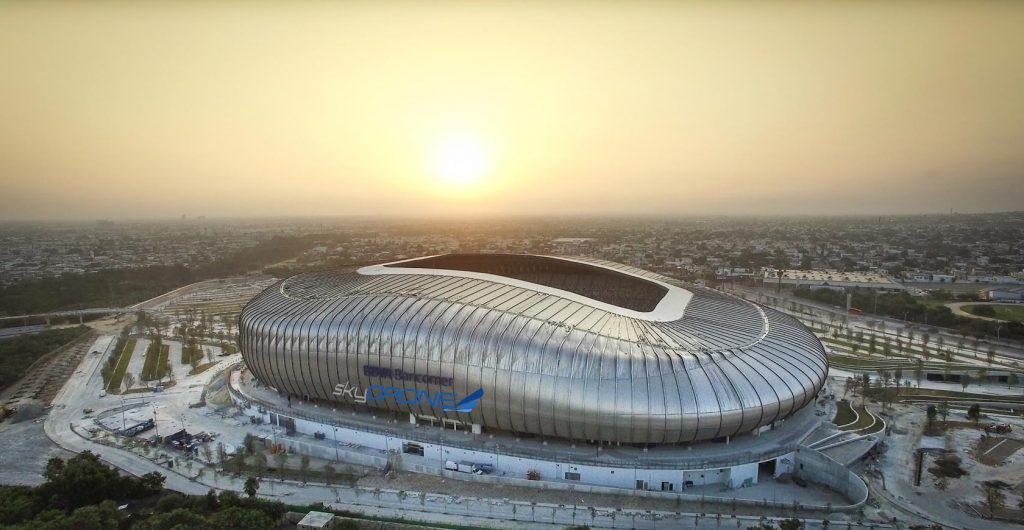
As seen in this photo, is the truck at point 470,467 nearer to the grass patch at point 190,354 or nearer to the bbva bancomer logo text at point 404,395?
the bbva bancomer logo text at point 404,395

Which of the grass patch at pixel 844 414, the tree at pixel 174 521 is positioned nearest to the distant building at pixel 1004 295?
the grass patch at pixel 844 414

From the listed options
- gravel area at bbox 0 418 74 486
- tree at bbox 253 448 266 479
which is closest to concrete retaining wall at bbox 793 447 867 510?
tree at bbox 253 448 266 479

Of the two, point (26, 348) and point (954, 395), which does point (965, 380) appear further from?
point (26, 348)

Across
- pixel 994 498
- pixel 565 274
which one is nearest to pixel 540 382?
pixel 565 274

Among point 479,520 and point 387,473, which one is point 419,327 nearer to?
point 387,473

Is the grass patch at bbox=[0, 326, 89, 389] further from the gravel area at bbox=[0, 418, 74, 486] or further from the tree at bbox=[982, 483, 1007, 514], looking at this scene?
the tree at bbox=[982, 483, 1007, 514]
